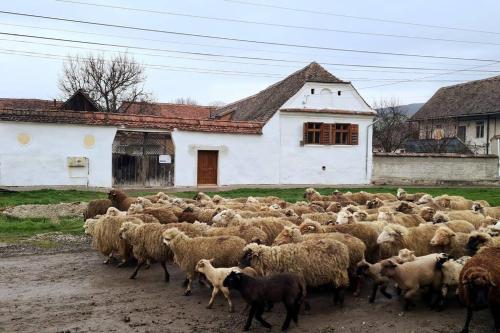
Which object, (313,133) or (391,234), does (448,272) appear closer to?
(391,234)

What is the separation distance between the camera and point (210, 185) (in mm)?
28797

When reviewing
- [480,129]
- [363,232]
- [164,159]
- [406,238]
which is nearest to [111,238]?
[363,232]

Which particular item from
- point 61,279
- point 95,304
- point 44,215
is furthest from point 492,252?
point 44,215

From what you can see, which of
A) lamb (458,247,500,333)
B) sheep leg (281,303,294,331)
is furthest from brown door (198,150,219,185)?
lamb (458,247,500,333)

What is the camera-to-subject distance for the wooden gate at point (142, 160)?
26984mm

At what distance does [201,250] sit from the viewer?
8203mm

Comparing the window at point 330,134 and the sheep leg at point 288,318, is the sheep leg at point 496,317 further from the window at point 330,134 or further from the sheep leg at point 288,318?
the window at point 330,134

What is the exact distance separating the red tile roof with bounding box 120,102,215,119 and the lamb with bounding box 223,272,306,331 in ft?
146

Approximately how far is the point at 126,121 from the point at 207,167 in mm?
5554

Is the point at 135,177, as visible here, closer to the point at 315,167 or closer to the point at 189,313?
the point at 315,167

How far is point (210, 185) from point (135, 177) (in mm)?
4496

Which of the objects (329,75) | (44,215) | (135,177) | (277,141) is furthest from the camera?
(329,75)

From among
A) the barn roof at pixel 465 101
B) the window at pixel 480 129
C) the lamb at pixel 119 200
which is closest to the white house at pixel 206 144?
the lamb at pixel 119 200

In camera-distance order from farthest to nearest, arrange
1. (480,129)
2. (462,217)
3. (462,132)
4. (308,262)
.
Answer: (462,132) < (480,129) < (462,217) < (308,262)
